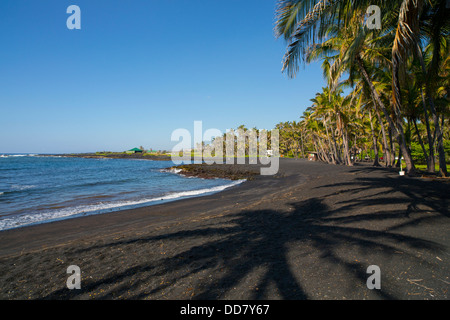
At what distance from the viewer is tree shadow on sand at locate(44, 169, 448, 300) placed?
133 inches

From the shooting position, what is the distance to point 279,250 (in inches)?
181

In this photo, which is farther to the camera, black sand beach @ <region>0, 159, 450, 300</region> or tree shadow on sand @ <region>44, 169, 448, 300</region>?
tree shadow on sand @ <region>44, 169, 448, 300</region>

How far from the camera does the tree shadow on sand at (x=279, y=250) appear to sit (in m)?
3.38

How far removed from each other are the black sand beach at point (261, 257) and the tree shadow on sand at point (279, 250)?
17 mm

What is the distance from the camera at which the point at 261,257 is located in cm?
433

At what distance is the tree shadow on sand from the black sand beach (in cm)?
2

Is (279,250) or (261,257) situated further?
(279,250)

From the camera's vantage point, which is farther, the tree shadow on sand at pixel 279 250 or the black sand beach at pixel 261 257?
the tree shadow on sand at pixel 279 250

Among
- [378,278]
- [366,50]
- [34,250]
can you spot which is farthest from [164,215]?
[366,50]

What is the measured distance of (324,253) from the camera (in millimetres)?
4188

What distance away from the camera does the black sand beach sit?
3.24 metres

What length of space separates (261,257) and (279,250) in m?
0.49
